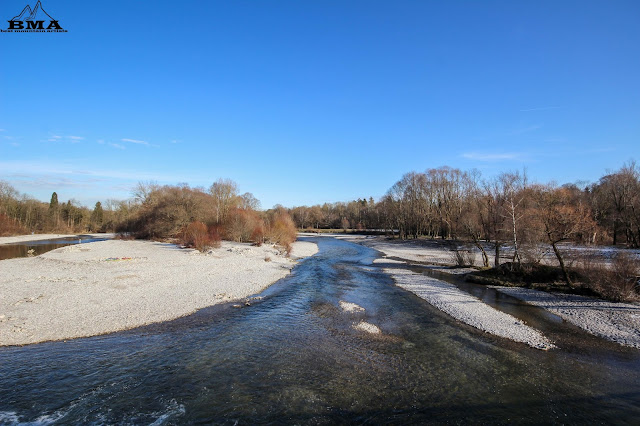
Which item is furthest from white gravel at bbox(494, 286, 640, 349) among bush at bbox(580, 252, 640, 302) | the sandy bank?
the sandy bank

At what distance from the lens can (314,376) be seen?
9.99m

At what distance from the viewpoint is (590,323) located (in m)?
15.1

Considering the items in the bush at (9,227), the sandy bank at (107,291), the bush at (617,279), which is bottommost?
the sandy bank at (107,291)

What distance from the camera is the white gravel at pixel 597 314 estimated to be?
1376 centimetres

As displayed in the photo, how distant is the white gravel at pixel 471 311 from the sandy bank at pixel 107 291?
11731 mm

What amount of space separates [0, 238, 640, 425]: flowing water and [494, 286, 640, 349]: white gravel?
122cm

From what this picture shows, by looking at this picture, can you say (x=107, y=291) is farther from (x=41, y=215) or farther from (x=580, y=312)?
(x=41, y=215)

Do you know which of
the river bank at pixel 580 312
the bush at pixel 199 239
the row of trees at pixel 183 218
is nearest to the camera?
the river bank at pixel 580 312

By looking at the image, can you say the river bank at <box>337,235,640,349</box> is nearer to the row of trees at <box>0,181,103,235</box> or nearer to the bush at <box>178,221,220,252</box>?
the bush at <box>178,221,220,252</box>

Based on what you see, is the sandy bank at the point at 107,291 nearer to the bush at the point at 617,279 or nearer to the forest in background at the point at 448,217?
the forest in background at the point at 448,217

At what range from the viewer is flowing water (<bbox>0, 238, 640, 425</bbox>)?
8133 millimetres

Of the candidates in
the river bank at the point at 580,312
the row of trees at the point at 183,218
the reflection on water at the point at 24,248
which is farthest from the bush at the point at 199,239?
the river bank at the point at 580,312

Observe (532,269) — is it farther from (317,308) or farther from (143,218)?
(143,218)

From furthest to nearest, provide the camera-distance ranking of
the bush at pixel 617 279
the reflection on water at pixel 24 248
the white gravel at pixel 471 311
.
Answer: the reflection on water at pixel 24 248 < the bush at pixel 617 279 < the white gravel at pixel 471 311
